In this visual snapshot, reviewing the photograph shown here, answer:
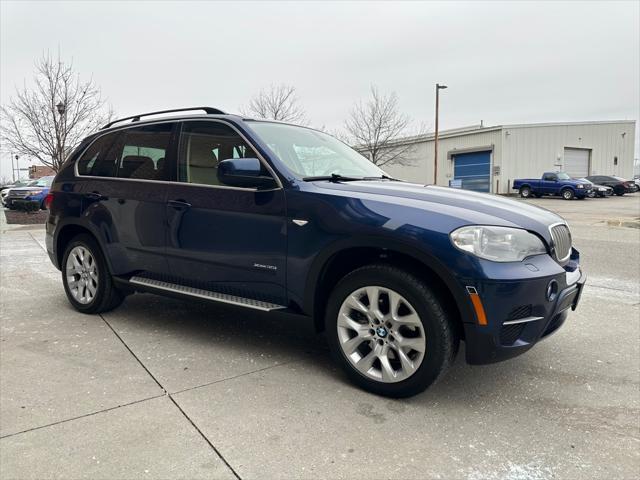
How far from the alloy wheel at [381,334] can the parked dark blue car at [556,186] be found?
3122 centimetres

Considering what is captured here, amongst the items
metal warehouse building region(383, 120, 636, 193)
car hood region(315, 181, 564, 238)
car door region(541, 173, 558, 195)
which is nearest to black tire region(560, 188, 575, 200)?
car door region(541, 173, 558, 195)

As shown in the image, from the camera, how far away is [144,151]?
4.33 m

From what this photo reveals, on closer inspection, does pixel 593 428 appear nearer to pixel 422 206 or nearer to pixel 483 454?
pixel 483 454

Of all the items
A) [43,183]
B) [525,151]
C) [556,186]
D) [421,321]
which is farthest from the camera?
[525,151]

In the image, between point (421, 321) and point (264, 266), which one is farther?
point (264, 266)

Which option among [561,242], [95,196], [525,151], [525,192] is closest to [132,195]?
[95,196]

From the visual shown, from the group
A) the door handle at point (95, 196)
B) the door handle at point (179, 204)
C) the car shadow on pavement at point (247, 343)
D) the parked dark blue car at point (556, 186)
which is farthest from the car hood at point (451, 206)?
the parked dark blue car at point (556, 186)

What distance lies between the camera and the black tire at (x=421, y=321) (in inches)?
112

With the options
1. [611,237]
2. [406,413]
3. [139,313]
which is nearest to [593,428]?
[406,413]

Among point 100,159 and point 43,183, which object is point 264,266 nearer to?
point 100,159

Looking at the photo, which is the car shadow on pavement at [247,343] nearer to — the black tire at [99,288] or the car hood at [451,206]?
the black tire at [99,288]

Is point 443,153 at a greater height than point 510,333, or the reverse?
point 443,153

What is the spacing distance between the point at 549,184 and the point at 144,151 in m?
31.4

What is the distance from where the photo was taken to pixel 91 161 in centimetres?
480
